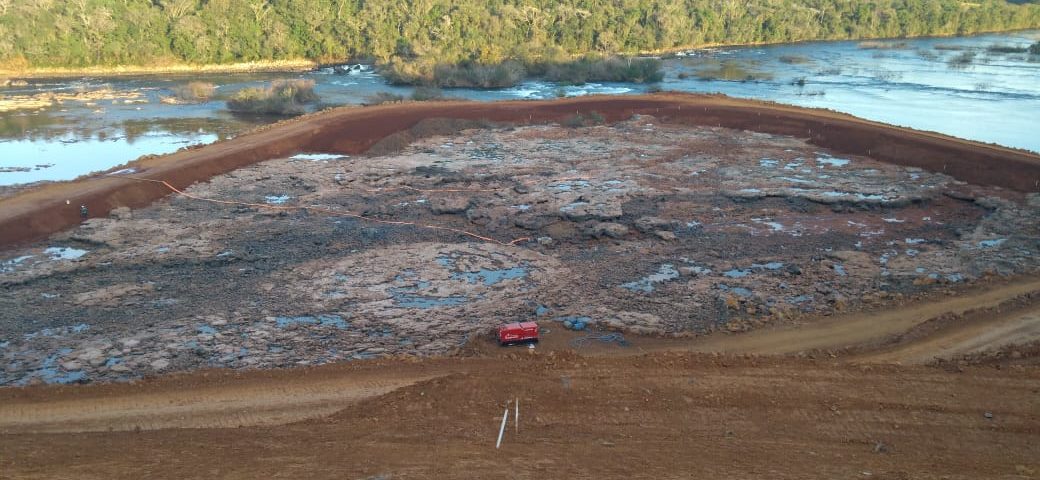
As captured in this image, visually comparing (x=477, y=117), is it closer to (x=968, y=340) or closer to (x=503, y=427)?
(x=968, y=340)

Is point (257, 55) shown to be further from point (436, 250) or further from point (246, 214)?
point (436, 250)

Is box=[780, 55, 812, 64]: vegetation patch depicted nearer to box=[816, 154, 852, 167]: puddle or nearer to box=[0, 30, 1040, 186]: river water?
box=[0, 30, 1040, 186]: river water

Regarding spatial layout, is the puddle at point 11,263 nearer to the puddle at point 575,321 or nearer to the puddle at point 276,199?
the puddle at point 276,199

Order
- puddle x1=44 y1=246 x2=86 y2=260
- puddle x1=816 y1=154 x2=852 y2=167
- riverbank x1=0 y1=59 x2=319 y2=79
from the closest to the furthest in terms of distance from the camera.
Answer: puddle x1=44 y1=246 x2=86 y2=260 → puddle x1=816 y1=154 x2=852 y2=167 → riverbank x1=0 y1=59 x2=319 y2=79

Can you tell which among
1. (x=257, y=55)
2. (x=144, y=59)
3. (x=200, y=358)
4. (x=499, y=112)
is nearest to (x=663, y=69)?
(x=499, y=112)

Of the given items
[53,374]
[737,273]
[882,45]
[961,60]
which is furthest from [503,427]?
[882,45]

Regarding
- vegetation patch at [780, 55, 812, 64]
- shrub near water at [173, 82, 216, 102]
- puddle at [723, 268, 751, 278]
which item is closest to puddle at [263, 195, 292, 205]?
puddle at [723, 268, 751, 278]

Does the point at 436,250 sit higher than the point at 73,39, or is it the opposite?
the point at 73,39
